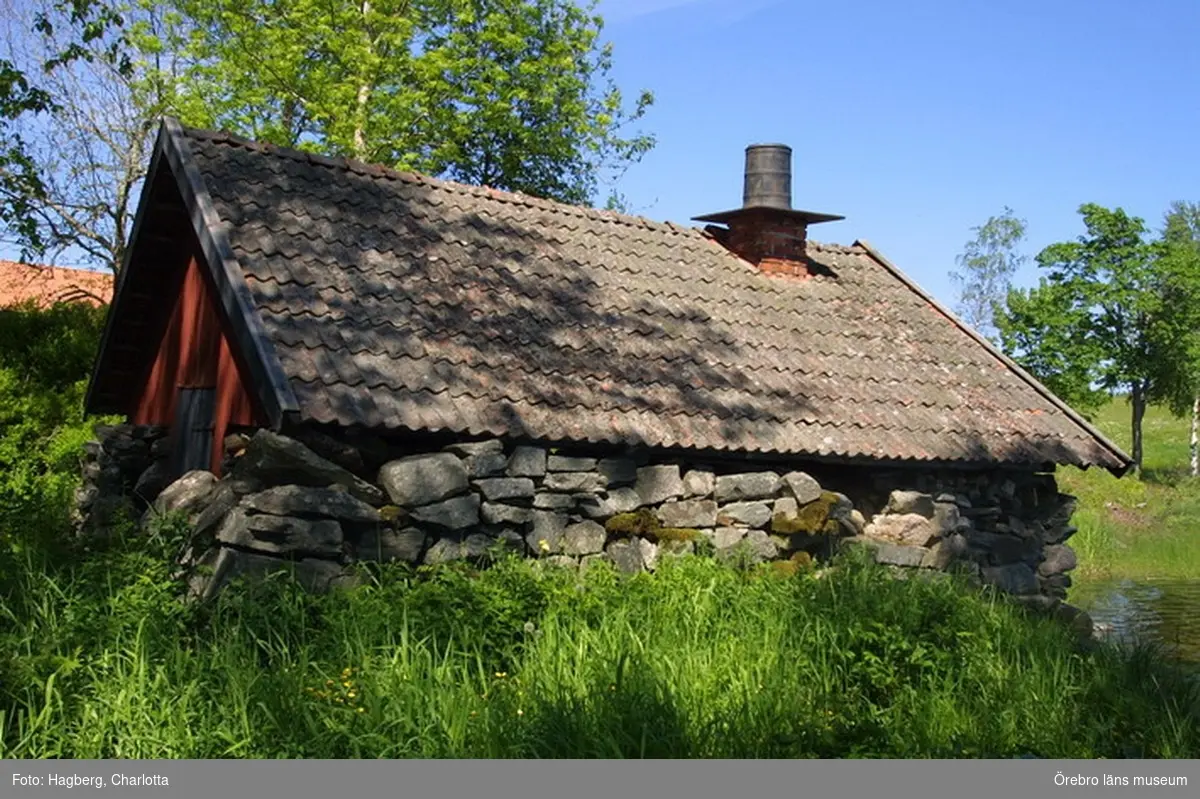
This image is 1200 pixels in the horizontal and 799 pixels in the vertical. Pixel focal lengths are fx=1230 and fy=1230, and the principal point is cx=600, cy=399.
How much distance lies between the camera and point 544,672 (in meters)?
6.21

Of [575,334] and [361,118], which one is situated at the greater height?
[361,118]

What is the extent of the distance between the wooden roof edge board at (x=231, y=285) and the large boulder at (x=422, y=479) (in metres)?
0.87

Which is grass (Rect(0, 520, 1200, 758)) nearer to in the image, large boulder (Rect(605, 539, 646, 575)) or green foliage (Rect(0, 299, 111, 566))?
large boulder (Rect(605, 539, 646, 575))

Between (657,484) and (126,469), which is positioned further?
(126,469)

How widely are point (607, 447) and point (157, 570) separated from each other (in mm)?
3316

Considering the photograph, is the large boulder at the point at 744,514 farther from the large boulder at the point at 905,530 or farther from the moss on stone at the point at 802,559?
the large boulder at the point at 905,530

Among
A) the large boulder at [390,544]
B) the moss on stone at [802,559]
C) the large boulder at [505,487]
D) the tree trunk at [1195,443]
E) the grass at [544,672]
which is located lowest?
the grass at [544,672]

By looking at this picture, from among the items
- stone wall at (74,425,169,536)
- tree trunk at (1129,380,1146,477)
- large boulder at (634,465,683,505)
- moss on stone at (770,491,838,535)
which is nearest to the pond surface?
moss on stone at (770,491,838,535)

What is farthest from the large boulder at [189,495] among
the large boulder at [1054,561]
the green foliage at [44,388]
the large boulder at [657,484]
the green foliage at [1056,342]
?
the green foliage at [1056,342]

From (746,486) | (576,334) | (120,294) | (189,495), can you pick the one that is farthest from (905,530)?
(120,294)

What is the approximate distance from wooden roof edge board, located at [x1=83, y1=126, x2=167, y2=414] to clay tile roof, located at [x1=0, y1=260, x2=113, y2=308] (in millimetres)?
10196

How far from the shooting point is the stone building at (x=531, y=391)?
8203 millimetres

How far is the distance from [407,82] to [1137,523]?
1741 centimetres

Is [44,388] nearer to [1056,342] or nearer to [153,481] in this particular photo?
[153,481]
